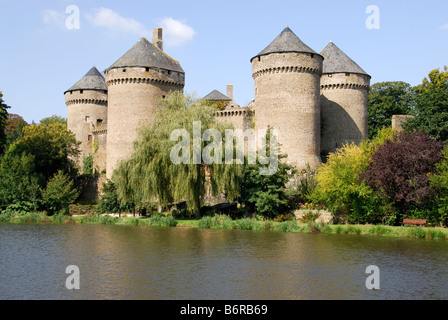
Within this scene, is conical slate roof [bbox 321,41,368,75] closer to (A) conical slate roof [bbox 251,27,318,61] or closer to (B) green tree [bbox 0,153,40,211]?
(A) conical slate roof [bbox 251,27,318,61]

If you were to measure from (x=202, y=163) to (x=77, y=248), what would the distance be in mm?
8997

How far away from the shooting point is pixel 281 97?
3084 cm

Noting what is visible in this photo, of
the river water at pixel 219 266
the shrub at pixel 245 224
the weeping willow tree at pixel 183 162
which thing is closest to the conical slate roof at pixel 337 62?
the weeping willow tree at pixel 183 162

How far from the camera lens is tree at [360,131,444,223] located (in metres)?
21.6

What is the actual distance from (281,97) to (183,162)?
918 centimetres

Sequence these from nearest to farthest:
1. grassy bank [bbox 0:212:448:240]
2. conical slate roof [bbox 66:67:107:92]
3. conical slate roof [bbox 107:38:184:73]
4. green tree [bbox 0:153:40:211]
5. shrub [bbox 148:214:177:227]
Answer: grassy bank [bbox 0:212:448:240], shrub [bbox 148:214:177:227], green tree [bbox 0:153:40:211], conical slate roof [bbox 107:38:184:73], conical slate roof [bbox 66:67:107:92]

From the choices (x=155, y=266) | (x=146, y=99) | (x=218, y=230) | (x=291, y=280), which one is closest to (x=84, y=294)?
(x=155, y=266)

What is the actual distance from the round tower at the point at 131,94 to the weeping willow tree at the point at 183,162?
26.4 ft

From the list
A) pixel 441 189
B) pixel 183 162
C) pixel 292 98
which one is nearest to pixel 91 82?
pixel 292 98

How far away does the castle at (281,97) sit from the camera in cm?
3083

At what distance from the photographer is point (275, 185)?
25156 mm

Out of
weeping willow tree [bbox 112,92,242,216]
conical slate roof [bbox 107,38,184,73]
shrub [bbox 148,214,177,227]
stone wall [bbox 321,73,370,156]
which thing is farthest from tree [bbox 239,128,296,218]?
conical slate roof [bbox 107,38,184,73]

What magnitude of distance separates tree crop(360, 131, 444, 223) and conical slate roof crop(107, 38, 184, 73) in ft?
56.1

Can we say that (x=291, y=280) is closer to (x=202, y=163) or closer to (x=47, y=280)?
(x=47, y=280)
